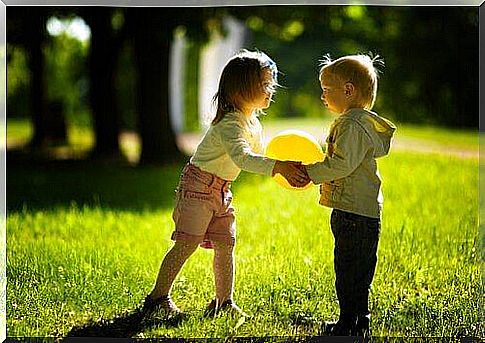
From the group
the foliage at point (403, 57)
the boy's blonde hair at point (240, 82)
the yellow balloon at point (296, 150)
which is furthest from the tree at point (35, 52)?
the yellow balloon at point (296, 150)

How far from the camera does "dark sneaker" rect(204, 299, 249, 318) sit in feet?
10.6

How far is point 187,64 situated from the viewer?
292 inches

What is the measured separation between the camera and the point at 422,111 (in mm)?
7785

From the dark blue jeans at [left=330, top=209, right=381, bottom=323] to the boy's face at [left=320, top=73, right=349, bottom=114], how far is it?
0.33m

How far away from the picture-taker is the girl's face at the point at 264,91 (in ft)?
10.3

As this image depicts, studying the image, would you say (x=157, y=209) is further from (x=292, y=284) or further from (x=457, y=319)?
(x=457, y=319)

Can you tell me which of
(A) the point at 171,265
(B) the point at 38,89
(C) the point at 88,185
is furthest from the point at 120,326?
(B) the point at 38,89

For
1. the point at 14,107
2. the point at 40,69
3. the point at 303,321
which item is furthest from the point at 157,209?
the point at 14,107

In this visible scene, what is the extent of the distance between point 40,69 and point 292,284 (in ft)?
16.0

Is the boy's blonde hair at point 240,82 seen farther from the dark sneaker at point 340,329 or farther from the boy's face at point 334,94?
the dark sneaker at point 340,329

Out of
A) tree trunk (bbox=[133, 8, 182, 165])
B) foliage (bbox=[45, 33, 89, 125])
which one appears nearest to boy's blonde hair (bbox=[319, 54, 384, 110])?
tree trunk (bbox=[133, 8, 182, 165])

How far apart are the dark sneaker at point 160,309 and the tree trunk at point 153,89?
3417 mm

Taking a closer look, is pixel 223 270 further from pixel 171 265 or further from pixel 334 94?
pixel 334 94

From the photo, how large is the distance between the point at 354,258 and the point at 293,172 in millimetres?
334
